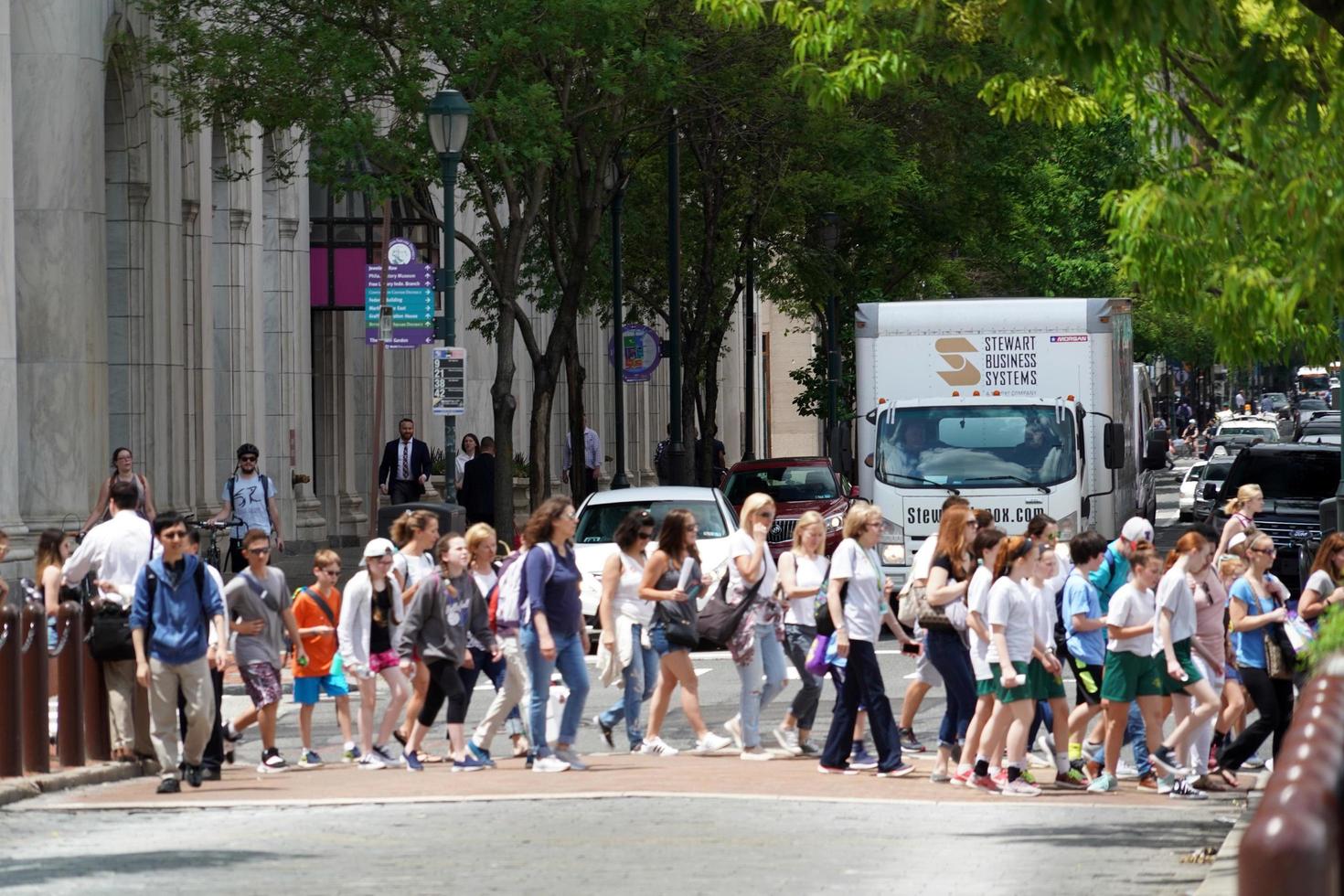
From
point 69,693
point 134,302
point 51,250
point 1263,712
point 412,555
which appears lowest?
point 1263,712

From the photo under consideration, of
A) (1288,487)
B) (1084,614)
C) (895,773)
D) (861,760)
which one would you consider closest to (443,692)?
(861,760)

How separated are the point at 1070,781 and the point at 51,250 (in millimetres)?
15368

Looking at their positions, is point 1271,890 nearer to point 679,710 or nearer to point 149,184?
point 679,710

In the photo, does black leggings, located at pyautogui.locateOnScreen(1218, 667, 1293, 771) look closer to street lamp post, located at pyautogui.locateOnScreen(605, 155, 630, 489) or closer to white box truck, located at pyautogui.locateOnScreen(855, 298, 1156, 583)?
white box truck, located at pyautogui.locateOnScreen(855, 298, 1156, 583)

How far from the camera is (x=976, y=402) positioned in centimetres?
2353

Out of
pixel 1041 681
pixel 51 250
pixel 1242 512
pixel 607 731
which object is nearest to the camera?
pixel 1041 681

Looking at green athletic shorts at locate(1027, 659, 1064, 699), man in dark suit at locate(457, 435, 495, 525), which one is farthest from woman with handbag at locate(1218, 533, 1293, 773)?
man in dark suit at locate(457, 435, 495, 525)

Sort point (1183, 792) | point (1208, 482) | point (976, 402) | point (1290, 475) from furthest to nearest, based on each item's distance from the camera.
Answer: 1. point (1208, 482)
2. point (1290, 475)
3. point (976, 402)
4. point (1183, 792)

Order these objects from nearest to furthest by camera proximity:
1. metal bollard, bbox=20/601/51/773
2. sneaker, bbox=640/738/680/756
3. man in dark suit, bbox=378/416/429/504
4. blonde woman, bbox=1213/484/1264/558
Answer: metal bollard, bbox=20/601/51/773 < sneaker, bbox=640/738/680/756 < blonde woman, bbox=1213/484/1264/558 < man in dark suit, bbox=378/416/429/504

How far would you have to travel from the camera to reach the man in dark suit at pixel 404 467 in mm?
27672

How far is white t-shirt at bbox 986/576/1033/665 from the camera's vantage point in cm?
1267

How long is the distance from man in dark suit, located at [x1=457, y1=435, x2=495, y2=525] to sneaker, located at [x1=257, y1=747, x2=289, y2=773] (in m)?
14.5

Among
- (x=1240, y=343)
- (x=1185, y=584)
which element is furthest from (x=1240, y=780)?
(x=1240, y=343)

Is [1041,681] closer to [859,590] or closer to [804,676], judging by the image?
[859,590]
